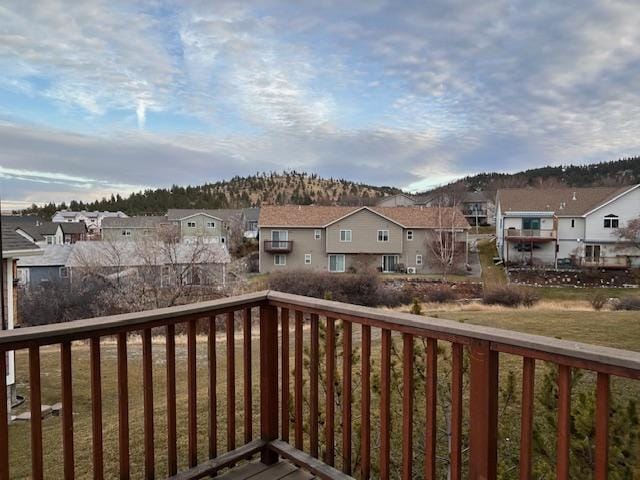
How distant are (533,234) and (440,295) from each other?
12.0 meters

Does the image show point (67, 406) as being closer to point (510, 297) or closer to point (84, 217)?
point (510, 297)

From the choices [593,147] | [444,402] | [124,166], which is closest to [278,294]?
[444,402]

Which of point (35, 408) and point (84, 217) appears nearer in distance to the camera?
point (35, 408)

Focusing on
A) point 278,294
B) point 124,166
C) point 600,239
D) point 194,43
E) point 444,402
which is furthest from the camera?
point 600,239

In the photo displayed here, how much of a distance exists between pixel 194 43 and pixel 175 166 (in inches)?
487

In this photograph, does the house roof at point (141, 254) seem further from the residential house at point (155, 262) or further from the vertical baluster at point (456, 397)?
the vertical baluster at point (456, 397)

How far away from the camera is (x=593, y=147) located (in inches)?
741

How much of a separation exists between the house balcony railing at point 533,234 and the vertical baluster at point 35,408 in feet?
90.4

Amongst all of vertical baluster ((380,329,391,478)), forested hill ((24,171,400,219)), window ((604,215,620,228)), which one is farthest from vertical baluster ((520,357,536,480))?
forested hill ((24,171,400,219))

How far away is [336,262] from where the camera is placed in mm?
25844

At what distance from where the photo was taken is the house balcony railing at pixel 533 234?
25656 mm

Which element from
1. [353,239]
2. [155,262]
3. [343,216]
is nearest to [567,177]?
[353,239]

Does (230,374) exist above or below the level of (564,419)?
below

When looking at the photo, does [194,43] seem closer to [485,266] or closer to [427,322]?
[427,322]
